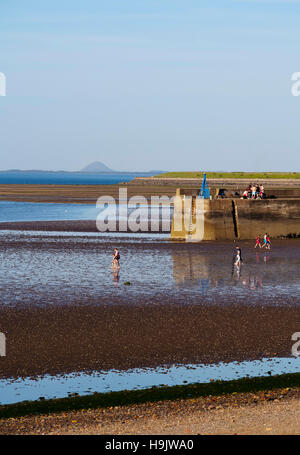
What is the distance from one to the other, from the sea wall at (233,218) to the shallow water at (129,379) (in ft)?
114

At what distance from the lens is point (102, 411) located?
1537cm

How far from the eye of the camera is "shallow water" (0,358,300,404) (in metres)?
17.2

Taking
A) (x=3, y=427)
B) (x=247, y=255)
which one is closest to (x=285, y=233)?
(x=247, y=255)

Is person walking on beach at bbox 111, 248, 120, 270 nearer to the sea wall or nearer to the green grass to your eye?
the sea wall

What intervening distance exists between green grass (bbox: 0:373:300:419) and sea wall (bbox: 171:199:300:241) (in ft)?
120

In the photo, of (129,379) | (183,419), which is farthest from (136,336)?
(183,419)

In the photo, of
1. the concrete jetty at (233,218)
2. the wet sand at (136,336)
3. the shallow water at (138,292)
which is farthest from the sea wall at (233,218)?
the wet sand at (136,336)

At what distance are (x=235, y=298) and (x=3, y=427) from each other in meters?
16.8

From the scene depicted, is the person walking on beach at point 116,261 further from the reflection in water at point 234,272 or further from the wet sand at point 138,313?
the reflection in water at point 234,272

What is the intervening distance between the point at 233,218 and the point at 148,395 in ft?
129

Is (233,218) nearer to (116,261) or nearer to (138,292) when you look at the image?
(116,261)

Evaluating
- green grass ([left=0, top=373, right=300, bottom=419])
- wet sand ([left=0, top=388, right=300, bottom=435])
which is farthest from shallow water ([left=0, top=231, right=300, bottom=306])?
wet sand ([left=0, top=388, right=300, bottom=435])

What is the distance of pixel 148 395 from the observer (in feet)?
54.5
